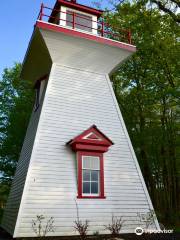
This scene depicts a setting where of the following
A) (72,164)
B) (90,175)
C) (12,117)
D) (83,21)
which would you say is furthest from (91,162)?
(12,117)

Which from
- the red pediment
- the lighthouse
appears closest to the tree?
the lighthouse

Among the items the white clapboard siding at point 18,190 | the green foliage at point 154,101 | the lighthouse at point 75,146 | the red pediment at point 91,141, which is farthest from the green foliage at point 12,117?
the red pediment at point 91,141

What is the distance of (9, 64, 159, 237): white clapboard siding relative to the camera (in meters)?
10.8

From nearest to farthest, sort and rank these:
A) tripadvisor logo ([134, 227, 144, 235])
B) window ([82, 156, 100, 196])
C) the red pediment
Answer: tripadvisor logo ([134, 227, 144, 235]), window ([82, 156, 100, 196]), the red pediment

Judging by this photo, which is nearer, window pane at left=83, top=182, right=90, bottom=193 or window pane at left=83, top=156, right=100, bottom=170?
window pane at left=83, top=182, right=90, bottom=193

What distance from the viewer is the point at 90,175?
39.6 ft

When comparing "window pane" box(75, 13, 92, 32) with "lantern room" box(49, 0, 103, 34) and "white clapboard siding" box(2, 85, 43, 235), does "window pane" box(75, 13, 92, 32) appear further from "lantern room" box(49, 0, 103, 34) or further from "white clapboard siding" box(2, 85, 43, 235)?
"white clapboard siding" box(2, 85, 43, 235)

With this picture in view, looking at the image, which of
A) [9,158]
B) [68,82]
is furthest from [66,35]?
[9,158]

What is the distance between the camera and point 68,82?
44.4ft

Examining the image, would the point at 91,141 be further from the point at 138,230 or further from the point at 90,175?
the point at 138,230

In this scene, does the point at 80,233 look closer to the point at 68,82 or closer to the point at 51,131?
the point at 51,131

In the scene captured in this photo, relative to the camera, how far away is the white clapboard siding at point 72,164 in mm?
10812

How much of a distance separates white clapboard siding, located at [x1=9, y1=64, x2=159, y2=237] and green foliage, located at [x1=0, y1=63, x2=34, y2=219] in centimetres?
1137

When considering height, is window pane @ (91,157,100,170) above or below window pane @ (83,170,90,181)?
above
